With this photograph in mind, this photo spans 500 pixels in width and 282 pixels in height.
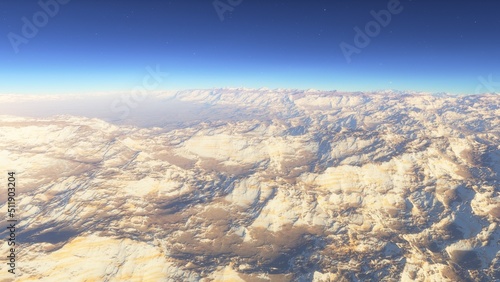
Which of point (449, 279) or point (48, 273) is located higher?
point (48, 273)

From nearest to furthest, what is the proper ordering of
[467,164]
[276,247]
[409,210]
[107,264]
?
[107,264] < [276,247] < [409,210] < [467,164]

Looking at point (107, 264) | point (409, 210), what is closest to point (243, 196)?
point (107, 264)

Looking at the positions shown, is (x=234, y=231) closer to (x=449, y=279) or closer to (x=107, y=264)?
(x=107, y=264)

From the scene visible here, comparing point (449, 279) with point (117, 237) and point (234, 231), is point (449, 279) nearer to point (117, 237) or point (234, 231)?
point (234, 231)

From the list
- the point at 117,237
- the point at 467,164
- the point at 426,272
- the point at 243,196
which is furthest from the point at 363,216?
the point at 467,164

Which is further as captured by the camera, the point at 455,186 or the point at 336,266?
the point at 455,186

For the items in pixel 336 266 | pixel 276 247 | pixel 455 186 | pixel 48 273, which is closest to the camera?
pixel 48 273

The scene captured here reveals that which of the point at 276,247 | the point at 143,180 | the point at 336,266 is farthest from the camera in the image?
the point at 143,180

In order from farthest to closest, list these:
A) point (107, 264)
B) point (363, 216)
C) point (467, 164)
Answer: point (467, 164)
point (363, 216)
point (107, 264)

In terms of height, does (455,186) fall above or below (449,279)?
above
